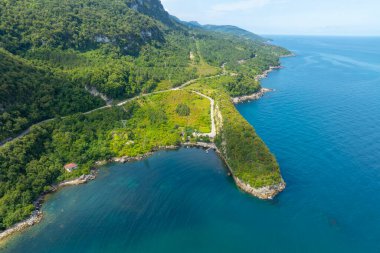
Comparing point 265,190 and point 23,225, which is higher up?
point 265,190

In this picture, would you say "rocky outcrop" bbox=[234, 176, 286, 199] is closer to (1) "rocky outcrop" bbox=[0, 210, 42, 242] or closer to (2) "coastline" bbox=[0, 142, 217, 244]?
(2) "coastline" bbox=[0, 142, 217, 244]

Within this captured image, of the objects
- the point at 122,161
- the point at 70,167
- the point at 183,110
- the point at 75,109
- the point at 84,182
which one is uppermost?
the point at 75,109

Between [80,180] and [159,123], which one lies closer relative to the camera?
[80,180]

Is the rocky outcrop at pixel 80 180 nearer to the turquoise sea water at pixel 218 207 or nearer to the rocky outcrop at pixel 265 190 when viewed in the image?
the turquoise sea water at pixel 218 207

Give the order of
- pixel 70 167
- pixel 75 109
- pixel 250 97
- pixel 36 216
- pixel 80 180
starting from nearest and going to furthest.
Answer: pixel 36 216 < pixel 80 180 < pixel 70 167 < pixel 75 109 < pixel 250 97

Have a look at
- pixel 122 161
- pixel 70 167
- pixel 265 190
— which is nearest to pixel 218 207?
pixel 265 190

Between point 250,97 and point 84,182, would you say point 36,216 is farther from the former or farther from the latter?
point 250,97

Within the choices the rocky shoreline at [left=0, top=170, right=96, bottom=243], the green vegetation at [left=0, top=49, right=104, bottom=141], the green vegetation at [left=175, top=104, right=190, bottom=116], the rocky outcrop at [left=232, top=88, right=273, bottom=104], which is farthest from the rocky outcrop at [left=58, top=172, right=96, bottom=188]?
the rocky outcrop at [left=232, top=88, right=273, bottom=104]
